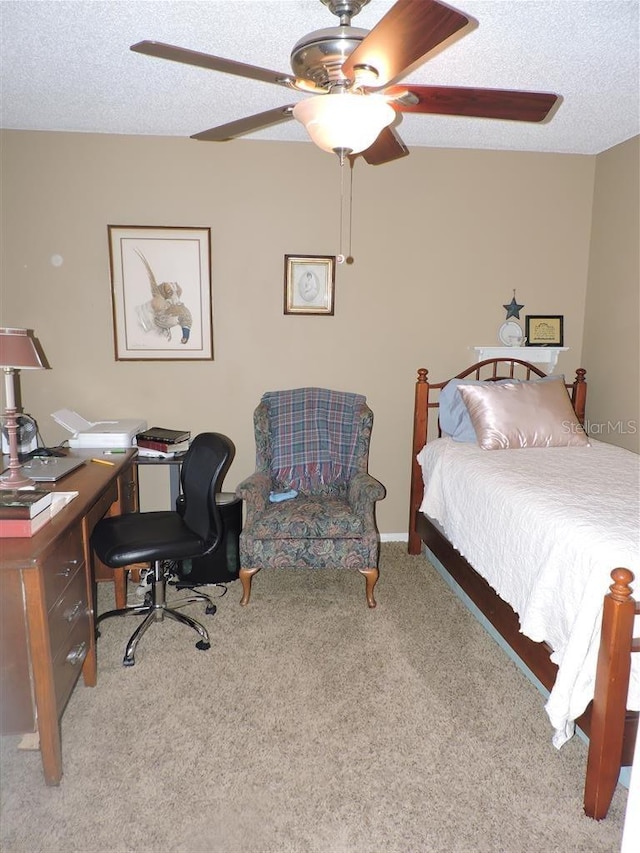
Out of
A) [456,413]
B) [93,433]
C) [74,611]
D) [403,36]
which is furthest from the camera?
[456,413]

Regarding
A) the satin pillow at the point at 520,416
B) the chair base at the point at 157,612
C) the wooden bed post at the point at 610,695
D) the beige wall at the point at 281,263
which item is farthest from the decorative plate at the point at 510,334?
the chair base at the point at 157,612

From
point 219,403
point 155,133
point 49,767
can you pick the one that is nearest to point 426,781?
point 49,767

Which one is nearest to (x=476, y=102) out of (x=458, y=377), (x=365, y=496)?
(x=365, y=496)

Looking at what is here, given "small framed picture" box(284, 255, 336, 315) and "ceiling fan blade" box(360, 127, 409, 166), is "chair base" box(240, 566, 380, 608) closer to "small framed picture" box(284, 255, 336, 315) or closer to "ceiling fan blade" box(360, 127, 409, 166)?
"small framed picture" box(284, 255, 336, 315)

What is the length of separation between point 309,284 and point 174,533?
6.00 ft

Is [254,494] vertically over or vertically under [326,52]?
under

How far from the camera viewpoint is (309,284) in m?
3.53

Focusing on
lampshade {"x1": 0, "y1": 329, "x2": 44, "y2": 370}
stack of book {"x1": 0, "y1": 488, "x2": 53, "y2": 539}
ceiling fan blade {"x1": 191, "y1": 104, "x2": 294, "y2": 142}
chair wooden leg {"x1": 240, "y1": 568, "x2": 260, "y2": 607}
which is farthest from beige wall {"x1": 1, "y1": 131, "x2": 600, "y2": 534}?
stack of book {"x1": 0, "y1": 488, "x2": 53, "y2": 539}

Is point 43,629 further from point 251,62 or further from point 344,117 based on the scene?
point 251,62

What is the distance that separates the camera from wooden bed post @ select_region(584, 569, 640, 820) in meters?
1.53

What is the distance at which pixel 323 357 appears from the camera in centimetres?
363

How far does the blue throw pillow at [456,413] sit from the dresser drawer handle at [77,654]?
7.20 feet

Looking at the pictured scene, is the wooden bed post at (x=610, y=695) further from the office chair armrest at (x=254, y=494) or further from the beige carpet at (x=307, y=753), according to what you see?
the office chair armrest at (x=254, y=494)

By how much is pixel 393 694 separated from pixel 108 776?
3.56 ft
